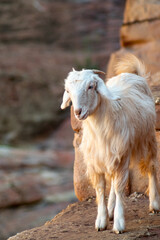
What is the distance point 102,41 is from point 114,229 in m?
17.0

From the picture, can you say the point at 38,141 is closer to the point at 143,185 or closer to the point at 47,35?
the point at 47,35

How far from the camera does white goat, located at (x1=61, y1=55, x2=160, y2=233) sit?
141 inches

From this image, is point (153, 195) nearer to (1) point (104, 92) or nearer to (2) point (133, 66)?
(1) point (104, 92)

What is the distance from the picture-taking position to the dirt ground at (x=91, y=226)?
3615 millimetres

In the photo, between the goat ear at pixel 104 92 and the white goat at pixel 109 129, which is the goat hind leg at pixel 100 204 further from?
the goat ear at pixel 104 92

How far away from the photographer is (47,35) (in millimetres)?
20109

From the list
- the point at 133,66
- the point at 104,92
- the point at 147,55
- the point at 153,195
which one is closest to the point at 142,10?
the point at 147,55

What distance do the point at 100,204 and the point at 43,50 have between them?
665 inches

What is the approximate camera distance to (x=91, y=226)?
410 cm

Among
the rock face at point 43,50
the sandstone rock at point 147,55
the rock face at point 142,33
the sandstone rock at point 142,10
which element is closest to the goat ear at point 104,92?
the rock face at point 142,33

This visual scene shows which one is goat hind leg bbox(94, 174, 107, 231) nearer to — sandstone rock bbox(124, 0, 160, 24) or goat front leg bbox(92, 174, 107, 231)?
goat front leg bbox(92, 174, 107, 231)

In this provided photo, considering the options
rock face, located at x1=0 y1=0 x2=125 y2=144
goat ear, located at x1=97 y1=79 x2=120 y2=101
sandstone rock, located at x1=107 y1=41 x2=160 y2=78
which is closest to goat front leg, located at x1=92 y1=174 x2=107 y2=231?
goat ear, located at x1=97 y1=79 x2=120 y2=101

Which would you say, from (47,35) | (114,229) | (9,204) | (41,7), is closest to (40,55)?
(47,35)

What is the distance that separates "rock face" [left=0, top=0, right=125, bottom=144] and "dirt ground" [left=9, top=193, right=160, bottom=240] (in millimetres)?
14533
